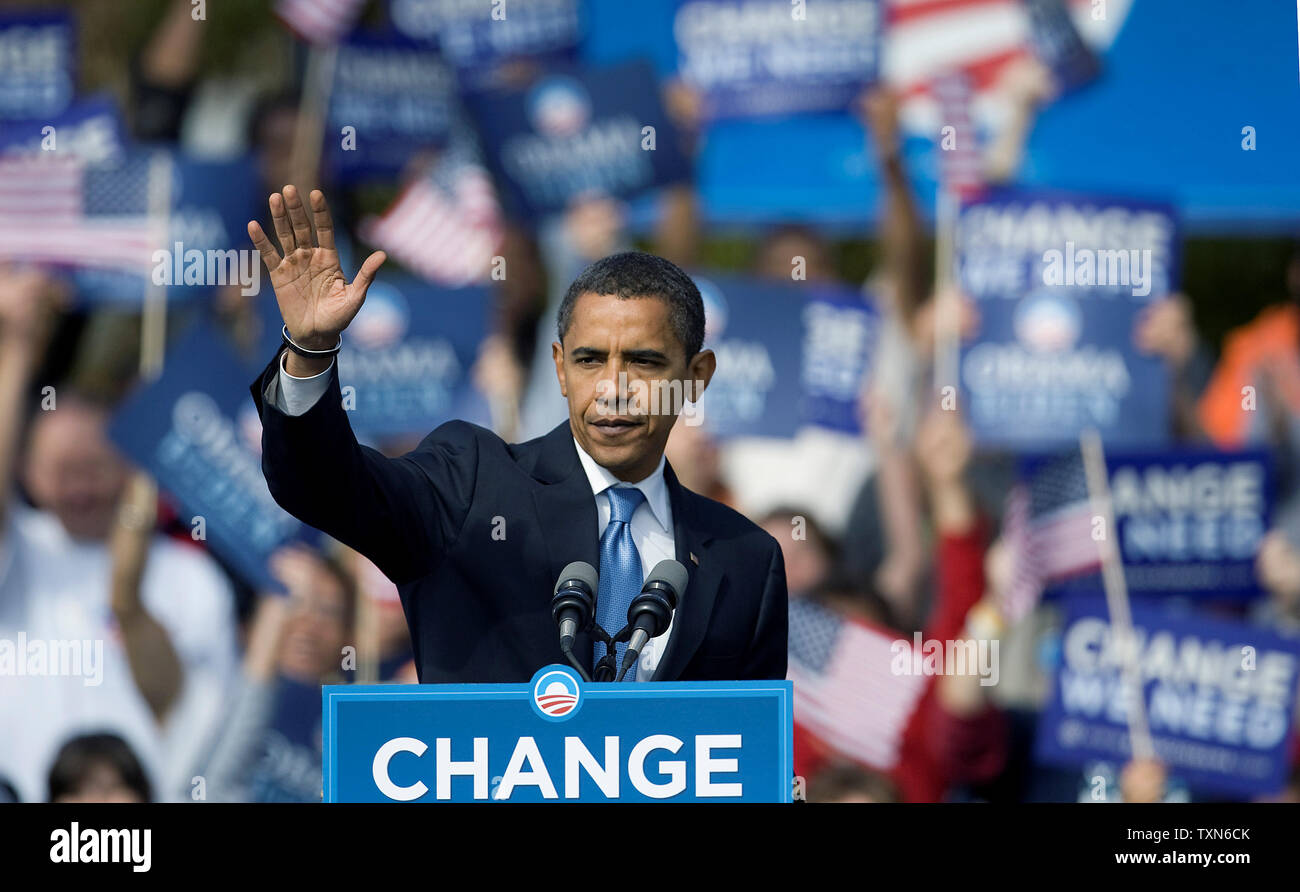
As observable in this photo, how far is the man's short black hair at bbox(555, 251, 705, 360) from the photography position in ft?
8.50

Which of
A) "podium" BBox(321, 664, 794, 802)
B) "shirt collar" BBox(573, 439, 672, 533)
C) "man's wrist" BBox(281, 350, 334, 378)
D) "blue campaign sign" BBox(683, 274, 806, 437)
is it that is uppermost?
"blue campaign sign" BBox(683, 274, 806, 437)

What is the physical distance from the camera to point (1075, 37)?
658 cm

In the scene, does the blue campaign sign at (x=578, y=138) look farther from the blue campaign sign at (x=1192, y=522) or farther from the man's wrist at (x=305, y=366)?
the man's wrist at (x=305, y=366)

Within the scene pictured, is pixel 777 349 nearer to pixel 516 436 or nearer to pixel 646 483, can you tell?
pixel 516 436

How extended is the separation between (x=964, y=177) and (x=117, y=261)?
120 inches

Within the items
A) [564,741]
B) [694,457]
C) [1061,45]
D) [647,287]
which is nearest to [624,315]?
[647,287]

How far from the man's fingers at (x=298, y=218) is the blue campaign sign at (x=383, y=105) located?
14.0 ft

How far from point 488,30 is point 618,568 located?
460 centimetres

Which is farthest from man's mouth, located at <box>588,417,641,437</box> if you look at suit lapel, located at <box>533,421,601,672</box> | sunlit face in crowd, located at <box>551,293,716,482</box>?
suit lapel, located at <box>533,421,601,672</box>

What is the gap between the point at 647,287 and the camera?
259cm

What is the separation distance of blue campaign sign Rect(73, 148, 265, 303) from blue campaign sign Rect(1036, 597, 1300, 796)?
3.17m

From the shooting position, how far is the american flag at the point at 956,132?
649 centimetres
